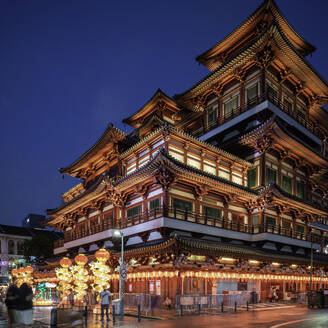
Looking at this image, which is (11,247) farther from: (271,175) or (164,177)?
(271,175)

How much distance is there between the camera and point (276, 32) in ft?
102

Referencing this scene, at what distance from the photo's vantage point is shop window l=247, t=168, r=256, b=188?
32.2 metres

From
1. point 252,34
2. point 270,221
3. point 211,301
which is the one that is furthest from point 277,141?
point 211,301

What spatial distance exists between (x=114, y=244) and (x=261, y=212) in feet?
44.5

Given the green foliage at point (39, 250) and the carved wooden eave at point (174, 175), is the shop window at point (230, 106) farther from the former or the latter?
the green foliage at point (39, 250)

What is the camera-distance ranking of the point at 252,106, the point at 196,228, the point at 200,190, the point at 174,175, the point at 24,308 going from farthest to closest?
the point at 252,106
the point at 200,190
the point at 196,228
the point at 174,175
the point at 24,308

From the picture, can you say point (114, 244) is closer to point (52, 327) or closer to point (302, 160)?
point (52, 327)

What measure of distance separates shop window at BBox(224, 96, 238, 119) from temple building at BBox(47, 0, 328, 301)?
0.50 ft

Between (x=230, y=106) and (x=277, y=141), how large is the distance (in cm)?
706

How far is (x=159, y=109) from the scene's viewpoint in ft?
129

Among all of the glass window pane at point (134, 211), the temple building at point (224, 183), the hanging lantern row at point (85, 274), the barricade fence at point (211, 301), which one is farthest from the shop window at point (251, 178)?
the hanging lantern row at point (85, 274)


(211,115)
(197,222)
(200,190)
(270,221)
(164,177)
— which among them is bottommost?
(270,221)

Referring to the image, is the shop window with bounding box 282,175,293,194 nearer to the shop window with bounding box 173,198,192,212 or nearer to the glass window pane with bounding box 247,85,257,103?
the glass window pane with bounding box 247,85,257,103

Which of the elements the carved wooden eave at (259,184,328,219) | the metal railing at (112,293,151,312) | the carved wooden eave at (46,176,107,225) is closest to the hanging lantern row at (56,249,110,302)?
the metal railing at (112,293,151,312)
